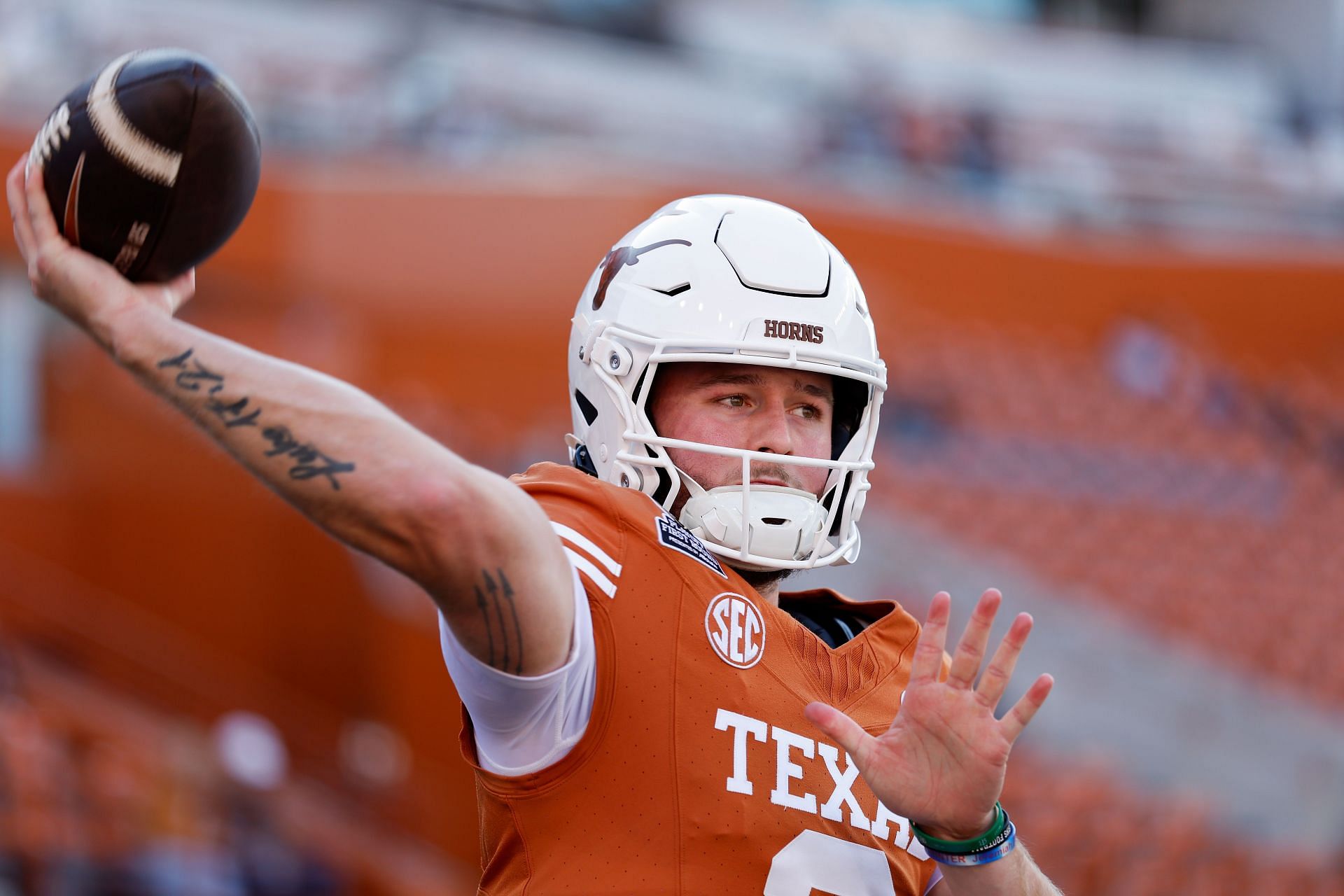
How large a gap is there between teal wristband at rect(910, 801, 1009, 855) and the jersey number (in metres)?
0.08

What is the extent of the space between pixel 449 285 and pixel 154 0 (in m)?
5.21

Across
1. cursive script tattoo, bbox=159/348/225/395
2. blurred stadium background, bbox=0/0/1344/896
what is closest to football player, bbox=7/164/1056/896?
cursive script tattoo, bbox=159/348/225/395

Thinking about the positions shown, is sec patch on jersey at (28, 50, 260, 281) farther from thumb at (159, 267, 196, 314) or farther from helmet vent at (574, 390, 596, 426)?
helmet vent at (574, 390, 596, 426)

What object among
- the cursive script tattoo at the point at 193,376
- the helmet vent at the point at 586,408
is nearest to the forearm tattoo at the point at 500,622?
the cursive script tattoo at the point at 193,376

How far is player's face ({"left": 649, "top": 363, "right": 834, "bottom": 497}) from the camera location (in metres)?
2.03

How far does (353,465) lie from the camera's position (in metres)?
1.33

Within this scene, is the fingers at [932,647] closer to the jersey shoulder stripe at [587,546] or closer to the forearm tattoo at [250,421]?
the jersey shoulder stripe at [587,546]

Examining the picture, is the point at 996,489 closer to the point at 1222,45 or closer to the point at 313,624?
the point at 313,624

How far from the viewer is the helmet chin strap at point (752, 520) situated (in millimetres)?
1940

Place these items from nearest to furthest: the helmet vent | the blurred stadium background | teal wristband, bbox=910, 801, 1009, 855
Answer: teal wristband, bbox=910, 801, 1009, 855, the helmet vent, the blurred stadium background

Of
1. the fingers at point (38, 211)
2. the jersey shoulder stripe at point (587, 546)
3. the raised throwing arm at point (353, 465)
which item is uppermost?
the fingers at point (38, 211)

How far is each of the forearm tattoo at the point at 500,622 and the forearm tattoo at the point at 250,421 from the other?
0.18 meters

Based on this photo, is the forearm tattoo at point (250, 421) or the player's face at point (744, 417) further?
the player's face at point (744, 417)

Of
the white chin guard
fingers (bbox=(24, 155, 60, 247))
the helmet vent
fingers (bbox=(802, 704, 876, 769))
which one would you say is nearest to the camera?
fingers (bbox=(24, 155, 60, 247))
